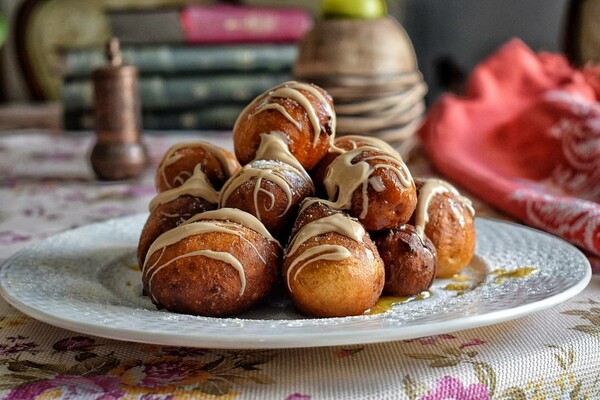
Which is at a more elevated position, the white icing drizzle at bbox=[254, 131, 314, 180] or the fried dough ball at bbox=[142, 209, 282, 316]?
the white icing drizzle at bbox=[254, 131, 314, 180]

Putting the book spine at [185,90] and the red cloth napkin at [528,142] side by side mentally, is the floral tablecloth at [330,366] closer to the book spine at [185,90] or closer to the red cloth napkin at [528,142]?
the red cloth napkin at [528,142]

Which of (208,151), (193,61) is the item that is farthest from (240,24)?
(208,151)

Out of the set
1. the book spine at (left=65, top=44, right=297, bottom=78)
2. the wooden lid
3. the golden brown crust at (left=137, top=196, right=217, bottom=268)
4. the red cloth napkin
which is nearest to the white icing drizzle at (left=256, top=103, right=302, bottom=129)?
the golden brown crust at (left=137, top=196, right=217, bottom=268)

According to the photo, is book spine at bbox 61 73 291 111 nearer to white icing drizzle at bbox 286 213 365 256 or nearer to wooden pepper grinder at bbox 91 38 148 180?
wooden pepper grinder at bbox 91 38 148 180

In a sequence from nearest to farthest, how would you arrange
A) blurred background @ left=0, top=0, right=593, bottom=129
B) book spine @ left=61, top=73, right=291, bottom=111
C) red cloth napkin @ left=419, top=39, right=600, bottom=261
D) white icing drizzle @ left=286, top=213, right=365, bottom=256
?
white icing drizzle @ left=286, top=213, right=365, bottom=256
red cloth napkin @ left=419, top=39, right=600, bottom=261
book spine @ left=61, top=73, right=291, bottom=111
blurred background @ left=0, top=0, right=593, bottom=129

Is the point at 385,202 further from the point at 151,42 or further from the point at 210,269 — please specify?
the point at 151,42
